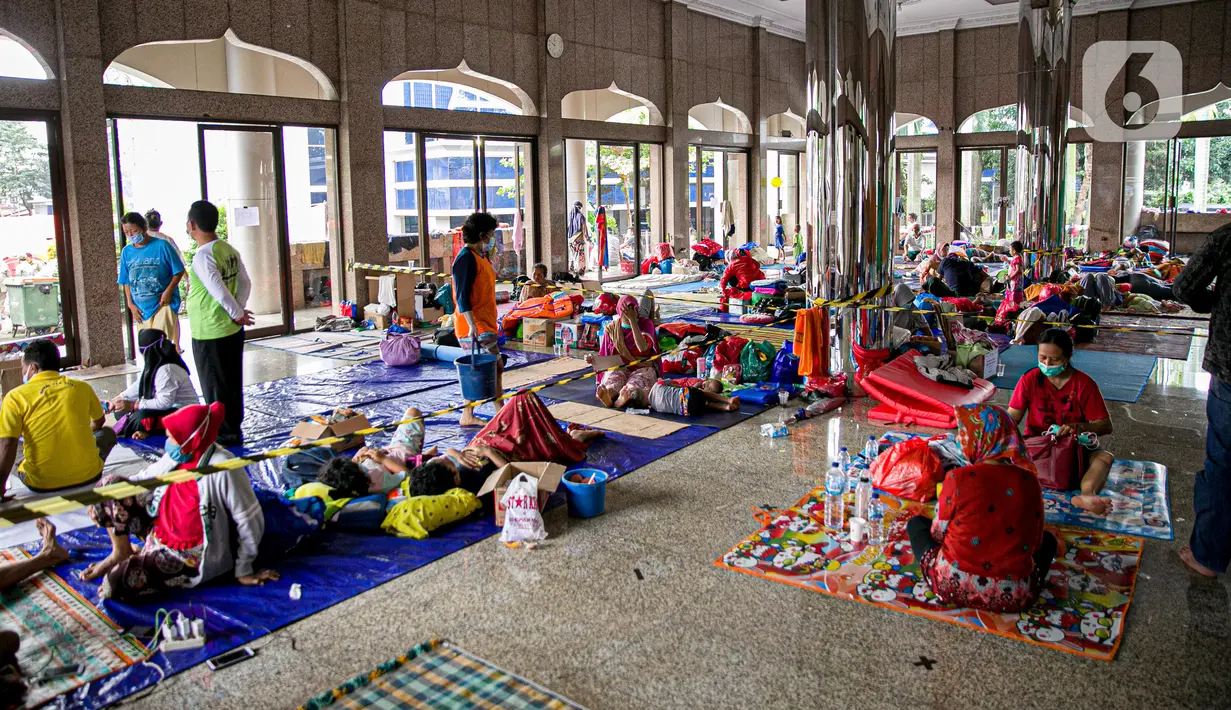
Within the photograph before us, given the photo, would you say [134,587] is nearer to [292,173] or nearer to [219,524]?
[219,524]

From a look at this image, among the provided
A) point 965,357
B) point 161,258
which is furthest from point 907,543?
point 161,258

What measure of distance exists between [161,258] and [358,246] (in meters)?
5.64

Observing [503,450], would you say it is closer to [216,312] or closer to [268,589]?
[268,589]

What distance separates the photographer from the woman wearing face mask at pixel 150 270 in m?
8.62

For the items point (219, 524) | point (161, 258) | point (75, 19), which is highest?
point (75, 19)

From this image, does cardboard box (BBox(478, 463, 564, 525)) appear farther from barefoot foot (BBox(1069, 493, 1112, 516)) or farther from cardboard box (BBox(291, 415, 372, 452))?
barefoot foot (BBox(1069, 493, 1112, 516))

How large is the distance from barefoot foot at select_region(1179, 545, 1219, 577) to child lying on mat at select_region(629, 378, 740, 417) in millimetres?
3975

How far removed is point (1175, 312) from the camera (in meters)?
15.1

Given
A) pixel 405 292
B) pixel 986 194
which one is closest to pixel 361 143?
pixel 405 292

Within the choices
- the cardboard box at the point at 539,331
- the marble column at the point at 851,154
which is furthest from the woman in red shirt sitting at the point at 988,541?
the cardboard box at the point at 539,331

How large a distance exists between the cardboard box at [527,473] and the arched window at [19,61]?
8.14 meters

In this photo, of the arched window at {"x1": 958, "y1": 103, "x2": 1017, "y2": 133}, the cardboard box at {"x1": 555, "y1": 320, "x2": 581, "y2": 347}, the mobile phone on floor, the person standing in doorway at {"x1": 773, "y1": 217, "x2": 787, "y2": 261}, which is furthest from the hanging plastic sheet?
the arched window at {"x1": 958, "y1": 103, "x2": 1017, "y2": 133}

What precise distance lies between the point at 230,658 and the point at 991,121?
85.8ft

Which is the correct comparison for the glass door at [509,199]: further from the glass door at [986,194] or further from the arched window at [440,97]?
the glass door at [986,194]
